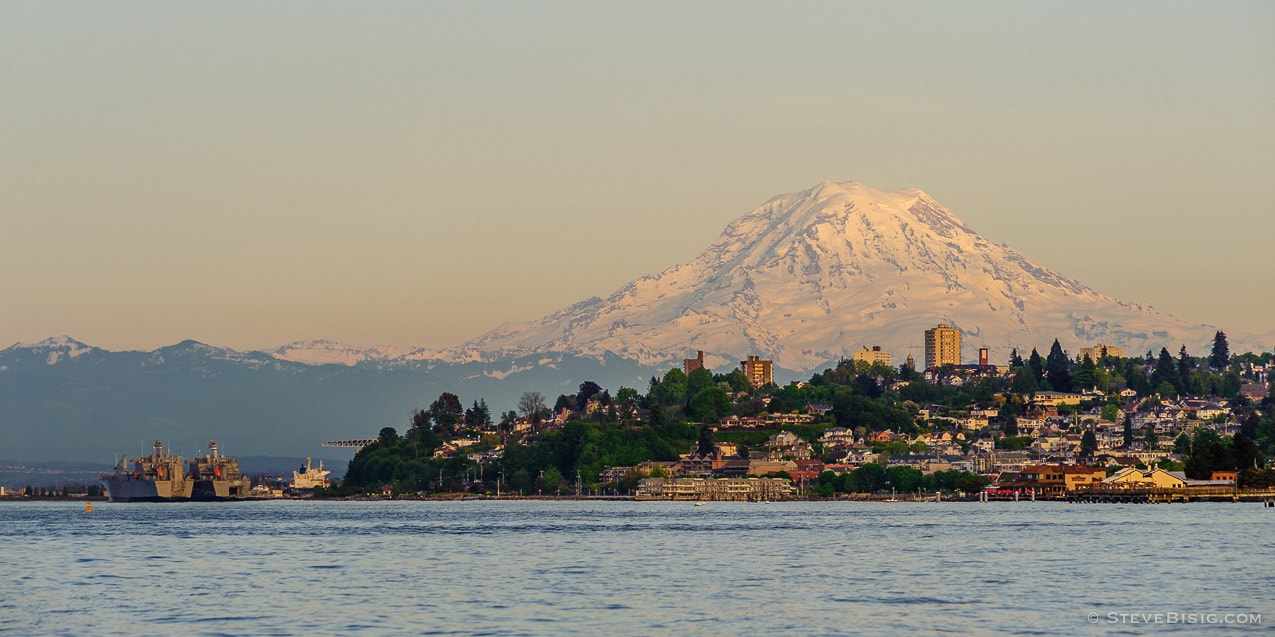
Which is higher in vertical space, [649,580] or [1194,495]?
[1194,495]

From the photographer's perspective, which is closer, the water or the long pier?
the water

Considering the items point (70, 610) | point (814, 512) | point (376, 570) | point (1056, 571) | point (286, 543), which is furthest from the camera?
point (814, 512)

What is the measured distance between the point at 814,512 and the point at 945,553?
80276 millimetres

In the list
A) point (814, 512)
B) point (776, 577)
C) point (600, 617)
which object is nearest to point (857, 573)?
point (776, 577)

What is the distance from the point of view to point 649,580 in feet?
233

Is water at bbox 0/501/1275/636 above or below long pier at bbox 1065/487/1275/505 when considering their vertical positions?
below

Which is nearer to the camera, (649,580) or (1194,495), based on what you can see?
(649,580)

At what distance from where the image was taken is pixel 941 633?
52344mm

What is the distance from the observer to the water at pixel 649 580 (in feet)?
184

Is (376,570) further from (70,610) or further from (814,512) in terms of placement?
(814,512)

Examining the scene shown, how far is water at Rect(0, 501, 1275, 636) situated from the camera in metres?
56.1

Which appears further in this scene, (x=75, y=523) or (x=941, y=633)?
(x=75, y=523)

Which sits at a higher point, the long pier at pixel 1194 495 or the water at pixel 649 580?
the long pier at pixel 1194 495

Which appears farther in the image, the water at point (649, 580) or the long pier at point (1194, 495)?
the long pier at point (1194, 495)
